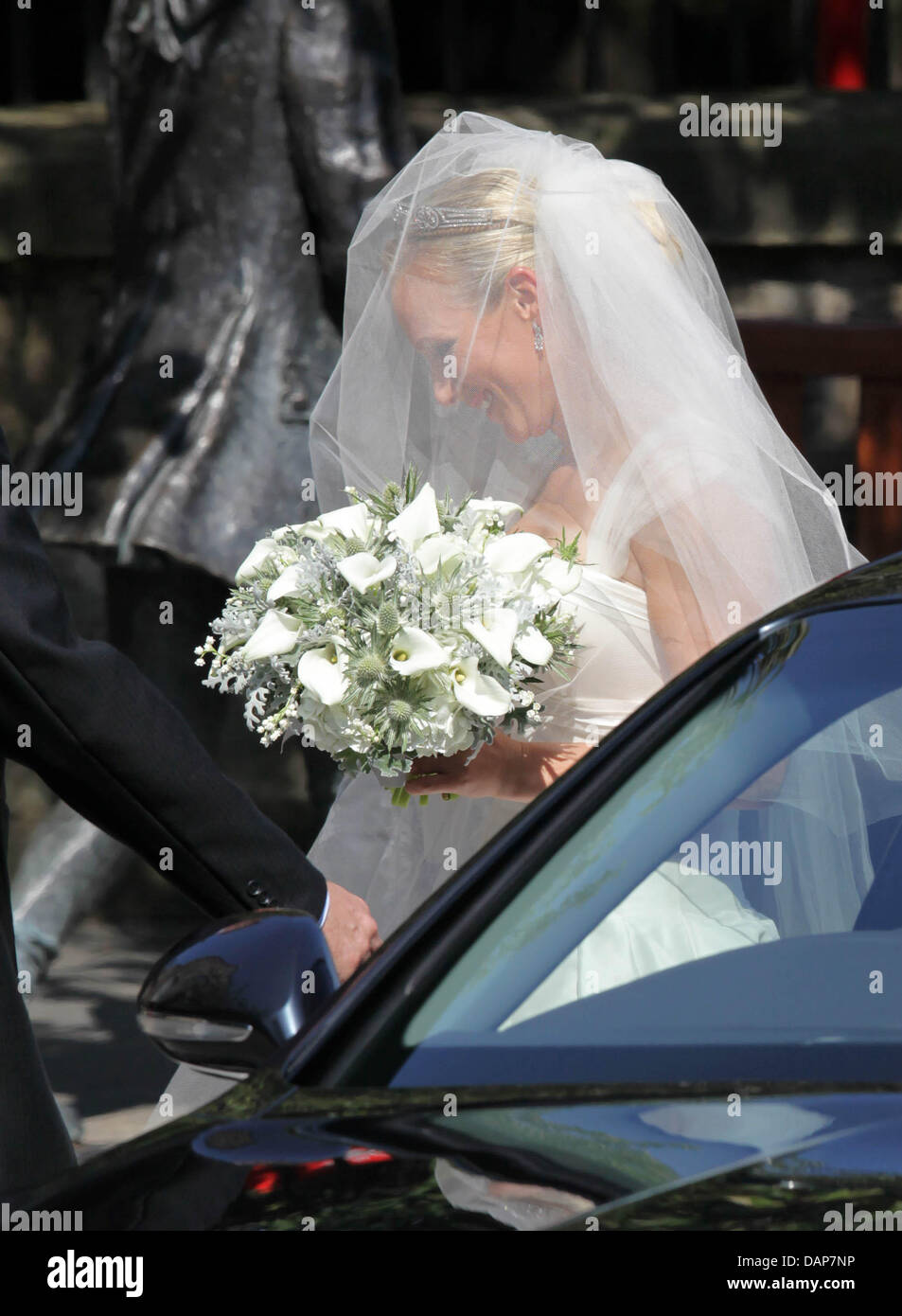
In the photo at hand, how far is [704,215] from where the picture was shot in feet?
22.7

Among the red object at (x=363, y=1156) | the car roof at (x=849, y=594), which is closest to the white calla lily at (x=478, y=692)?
the car roof at (x=849, y=594)

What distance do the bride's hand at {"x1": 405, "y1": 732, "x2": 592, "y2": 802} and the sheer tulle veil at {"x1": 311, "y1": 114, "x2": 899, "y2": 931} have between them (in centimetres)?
11

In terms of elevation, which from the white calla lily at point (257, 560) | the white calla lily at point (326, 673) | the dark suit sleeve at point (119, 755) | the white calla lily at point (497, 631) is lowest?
the dark suit sleeve at point (119, 755)

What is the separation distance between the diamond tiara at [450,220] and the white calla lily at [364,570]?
775 mm

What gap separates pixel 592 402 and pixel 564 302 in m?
0.18

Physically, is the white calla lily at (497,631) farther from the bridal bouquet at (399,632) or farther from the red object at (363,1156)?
the red object at (363,1156)

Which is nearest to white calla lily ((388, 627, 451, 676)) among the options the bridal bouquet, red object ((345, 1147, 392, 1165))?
the bridal bouquet

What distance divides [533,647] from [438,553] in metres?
0.20

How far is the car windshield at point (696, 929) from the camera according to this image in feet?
5.94

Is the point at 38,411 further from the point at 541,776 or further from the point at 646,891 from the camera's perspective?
the point at 646,891

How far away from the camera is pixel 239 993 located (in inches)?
75.9

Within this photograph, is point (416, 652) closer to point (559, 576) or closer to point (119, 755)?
point (559, 576)

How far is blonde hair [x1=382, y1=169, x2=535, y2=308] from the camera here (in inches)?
126

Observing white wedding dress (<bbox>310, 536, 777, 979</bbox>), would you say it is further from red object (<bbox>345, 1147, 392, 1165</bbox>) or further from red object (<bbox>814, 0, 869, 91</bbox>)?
red object (<bbox>814, 0, 869, 91</bbox>)
